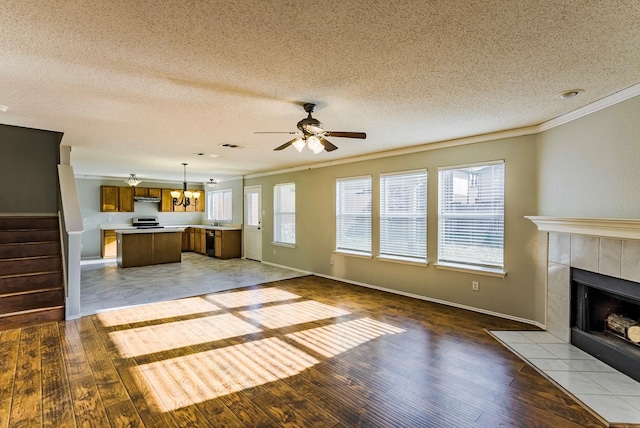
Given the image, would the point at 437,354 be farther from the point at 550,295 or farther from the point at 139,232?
the point at 139,232

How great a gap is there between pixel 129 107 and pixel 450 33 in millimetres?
2928

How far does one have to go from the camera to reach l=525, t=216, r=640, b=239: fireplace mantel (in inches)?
99.1

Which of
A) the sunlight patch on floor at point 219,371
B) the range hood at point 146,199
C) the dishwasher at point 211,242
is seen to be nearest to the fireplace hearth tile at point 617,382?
the sunlight patch on floor at point 219,371

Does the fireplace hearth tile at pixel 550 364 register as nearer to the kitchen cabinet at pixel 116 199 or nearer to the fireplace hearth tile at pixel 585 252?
the fireplace hearth tile at pixel 585 252

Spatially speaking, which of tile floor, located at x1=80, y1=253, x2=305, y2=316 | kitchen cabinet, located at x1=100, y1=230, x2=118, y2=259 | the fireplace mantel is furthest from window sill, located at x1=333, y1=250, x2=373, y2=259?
kitchen cabinet, located at x1=100, y1=230, x2=118, y2=259

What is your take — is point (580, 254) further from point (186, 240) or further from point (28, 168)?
point (186, 240)

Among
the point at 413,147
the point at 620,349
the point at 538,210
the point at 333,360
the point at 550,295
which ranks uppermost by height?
the point at 413,147

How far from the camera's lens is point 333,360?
2.92 m

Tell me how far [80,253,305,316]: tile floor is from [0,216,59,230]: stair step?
1228 millimetres

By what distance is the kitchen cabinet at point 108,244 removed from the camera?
8.81 m

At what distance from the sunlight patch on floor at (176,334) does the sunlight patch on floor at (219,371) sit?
1.11 ft

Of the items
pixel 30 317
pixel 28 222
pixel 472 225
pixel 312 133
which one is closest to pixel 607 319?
pixel 472 225

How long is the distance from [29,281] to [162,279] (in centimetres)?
240

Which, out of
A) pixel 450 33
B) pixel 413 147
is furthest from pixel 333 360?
pixel 413 147
